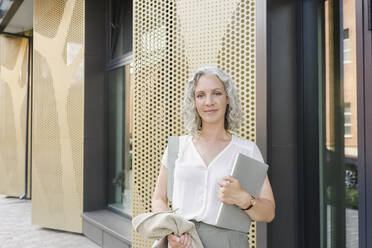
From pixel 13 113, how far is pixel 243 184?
8903 mm

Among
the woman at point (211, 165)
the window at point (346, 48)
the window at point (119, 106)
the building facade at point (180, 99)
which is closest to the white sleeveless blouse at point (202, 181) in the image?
the woman at point (211, 165)

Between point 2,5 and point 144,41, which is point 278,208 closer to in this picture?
point 144,41

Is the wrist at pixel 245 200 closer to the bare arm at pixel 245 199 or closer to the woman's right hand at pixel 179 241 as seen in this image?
the bare arm at pixel 245 199

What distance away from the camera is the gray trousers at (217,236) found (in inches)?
59.5

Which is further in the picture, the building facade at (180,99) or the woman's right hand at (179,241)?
the building facade at (180,99)

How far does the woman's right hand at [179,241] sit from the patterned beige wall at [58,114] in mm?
4265

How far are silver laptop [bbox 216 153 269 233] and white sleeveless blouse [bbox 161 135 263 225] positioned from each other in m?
0.06

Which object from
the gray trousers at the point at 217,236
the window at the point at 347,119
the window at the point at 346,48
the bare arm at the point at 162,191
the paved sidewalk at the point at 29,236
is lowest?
the paved sidewalk at the point at 29,236

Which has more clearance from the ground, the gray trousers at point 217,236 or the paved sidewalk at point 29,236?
the gray trousers at point 217,236

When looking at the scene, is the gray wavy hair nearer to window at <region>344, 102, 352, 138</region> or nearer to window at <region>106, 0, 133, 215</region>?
window at <region>344, 102, 352, 138</region>

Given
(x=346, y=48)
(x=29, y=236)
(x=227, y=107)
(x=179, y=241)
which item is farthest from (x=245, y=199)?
(x=29, y=236)

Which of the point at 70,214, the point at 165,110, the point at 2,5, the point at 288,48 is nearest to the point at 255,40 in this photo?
the point at 288,48

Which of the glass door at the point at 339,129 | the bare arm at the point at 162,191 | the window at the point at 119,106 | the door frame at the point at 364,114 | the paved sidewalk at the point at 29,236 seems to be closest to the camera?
the bare arm at the point at 162,191

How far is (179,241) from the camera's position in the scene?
55.5 inches
